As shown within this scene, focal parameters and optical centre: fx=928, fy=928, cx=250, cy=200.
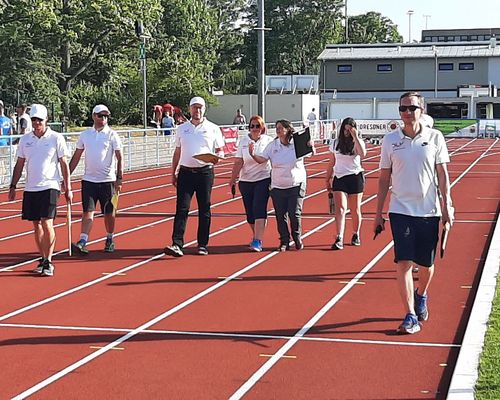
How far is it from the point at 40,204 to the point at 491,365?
5789 millimetres

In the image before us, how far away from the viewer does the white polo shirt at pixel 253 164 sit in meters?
12.4

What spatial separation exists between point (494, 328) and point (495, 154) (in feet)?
96.5

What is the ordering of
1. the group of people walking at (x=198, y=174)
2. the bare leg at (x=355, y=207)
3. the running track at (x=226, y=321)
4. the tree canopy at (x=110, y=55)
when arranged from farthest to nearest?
the tree canopy at (x=110, y=55) → the bare leg at (x=355, y=207) → the group of people walking at (x=198, y=174) → the running track at (x=226, y=321)

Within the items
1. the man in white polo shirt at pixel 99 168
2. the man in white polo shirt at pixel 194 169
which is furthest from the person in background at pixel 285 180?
the man in white polo shirt at pixel 99 168

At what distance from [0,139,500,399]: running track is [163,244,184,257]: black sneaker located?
0.14m

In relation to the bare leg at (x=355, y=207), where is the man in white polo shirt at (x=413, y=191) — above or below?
above

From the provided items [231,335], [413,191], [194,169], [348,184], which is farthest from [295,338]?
[348,184]

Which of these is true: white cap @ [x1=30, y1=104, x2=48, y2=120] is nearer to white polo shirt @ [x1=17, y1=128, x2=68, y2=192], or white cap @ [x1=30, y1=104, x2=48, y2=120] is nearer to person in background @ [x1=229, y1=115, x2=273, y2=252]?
white polo shirt @ [x1=17, y1=128, x2=68, y2=192]

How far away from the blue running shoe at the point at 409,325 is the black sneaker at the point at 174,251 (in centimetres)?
451

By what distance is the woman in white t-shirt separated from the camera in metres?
12.3

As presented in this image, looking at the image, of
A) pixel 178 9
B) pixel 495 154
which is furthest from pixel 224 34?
pixel 495 154

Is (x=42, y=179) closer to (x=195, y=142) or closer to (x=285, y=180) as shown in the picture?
(x=195, y=142)

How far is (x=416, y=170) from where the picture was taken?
7.59m

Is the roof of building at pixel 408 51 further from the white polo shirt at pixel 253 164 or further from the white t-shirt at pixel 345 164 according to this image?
the white polo shirt at pixel 253 164
